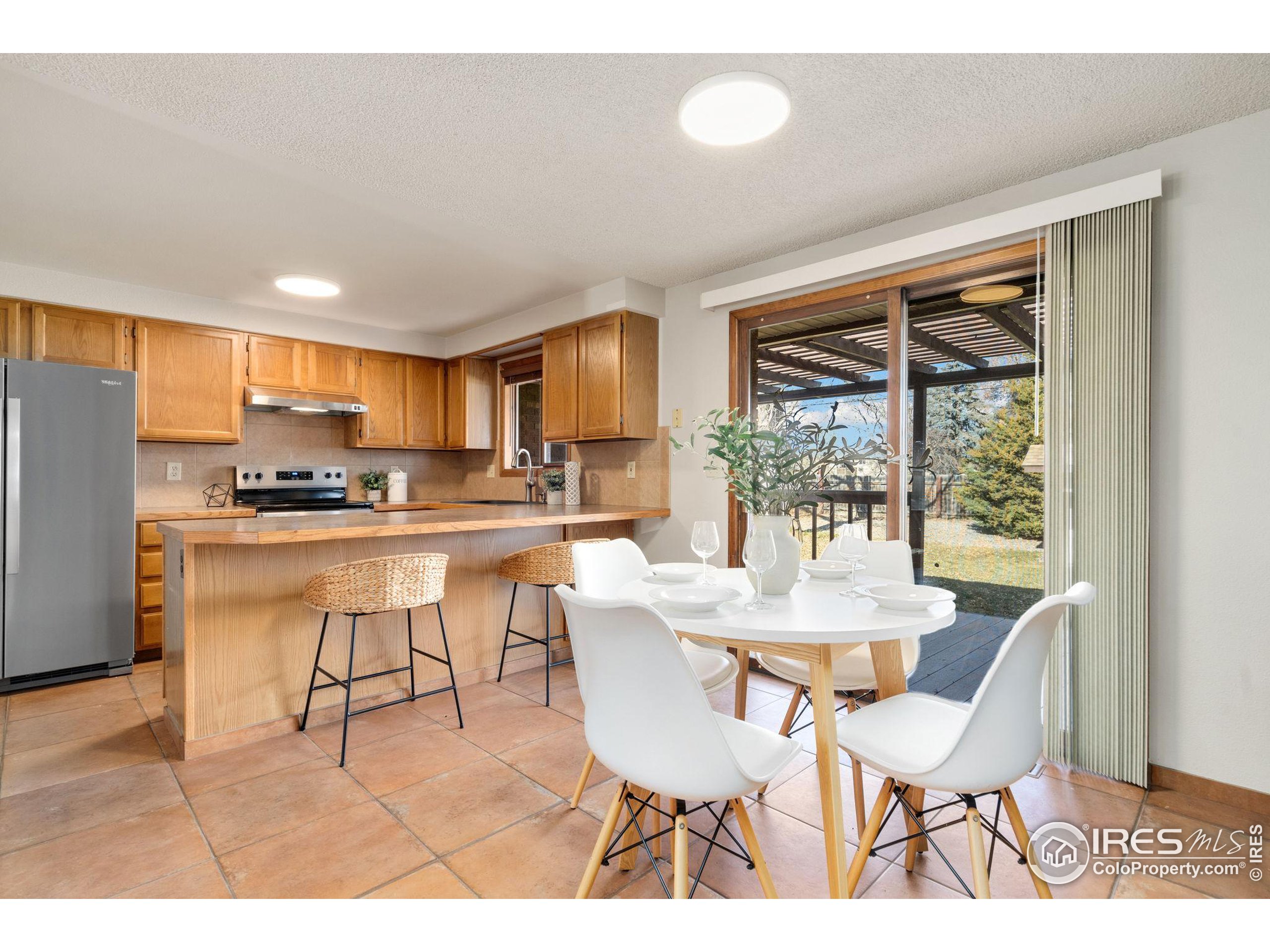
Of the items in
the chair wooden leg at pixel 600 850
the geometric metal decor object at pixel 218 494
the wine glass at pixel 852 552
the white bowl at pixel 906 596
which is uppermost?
the geometric metal decor object at pixel 218 494

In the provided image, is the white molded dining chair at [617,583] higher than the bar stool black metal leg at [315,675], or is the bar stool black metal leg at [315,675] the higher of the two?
the white molded dining chair at [617,583]

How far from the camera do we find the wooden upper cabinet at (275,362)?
4430mm

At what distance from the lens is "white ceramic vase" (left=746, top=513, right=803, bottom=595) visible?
1.77 metres

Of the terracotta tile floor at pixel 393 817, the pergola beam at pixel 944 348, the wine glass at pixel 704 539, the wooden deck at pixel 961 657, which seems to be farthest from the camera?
the wooden deck at pixel 961 657

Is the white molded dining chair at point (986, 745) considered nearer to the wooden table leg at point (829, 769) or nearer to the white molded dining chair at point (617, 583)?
the wooden table leg at point (829, 769)

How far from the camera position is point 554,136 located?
7.16 ft

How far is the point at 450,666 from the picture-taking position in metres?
2.55

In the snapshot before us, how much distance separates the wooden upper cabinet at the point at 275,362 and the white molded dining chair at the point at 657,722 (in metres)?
4.13

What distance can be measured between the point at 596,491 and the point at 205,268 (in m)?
2.71

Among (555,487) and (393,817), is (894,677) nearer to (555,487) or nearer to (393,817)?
(393,817)

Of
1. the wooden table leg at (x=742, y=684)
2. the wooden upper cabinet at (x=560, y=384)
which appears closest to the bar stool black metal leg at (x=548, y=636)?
the wooden table leg at (x=742, y=684)

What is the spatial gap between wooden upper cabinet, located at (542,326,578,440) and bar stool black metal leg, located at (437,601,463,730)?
1578 millimetres
